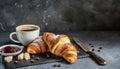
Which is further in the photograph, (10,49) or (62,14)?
(62,14)

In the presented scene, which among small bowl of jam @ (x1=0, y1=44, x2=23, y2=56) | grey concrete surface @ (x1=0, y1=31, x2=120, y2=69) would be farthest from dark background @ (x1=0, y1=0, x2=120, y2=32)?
small bowl of jam @ (x1=0, y1=44, x2=23, y2=56)

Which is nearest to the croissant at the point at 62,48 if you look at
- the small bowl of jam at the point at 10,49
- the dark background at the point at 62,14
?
the small bowl of jam at the point at 10,49

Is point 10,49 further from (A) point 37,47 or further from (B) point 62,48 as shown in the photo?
(B) point 62,48

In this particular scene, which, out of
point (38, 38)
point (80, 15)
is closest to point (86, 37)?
point (80, 15)

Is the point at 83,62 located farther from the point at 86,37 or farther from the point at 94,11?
the point at 94,11

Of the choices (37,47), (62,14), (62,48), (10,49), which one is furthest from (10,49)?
(62,14)

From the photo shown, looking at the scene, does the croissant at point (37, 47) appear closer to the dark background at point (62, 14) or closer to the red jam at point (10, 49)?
the red jam at point (10, 49)
